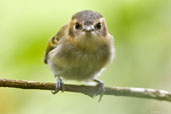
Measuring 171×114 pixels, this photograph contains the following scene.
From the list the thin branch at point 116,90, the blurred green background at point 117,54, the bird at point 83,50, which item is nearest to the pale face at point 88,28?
the bird at point 83,50

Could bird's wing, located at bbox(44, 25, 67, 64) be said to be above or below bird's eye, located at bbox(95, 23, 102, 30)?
below

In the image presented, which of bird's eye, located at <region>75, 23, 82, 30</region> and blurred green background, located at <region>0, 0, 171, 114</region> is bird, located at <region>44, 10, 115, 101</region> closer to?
bird's eye, located at <region>75, 23, 82, 30</region>

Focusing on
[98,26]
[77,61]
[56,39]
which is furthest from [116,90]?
[56,39]

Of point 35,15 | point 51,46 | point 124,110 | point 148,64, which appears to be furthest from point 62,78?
point 124,110

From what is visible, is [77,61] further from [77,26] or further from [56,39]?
[56,39]

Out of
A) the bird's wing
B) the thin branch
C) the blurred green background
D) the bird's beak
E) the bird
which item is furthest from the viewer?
the bird's wing

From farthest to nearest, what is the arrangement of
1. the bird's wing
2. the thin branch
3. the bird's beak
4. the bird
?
the bird's wing → the bird → the bird's beak → the thin branch

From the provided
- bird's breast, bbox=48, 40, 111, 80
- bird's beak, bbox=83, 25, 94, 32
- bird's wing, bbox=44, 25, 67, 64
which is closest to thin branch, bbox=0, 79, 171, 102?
bird's breast, bbox=48, 40, 111, 80

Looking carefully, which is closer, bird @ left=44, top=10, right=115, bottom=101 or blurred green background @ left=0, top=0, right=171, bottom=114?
blurred green background @ left=0, top=0, right=171, bottom=114
